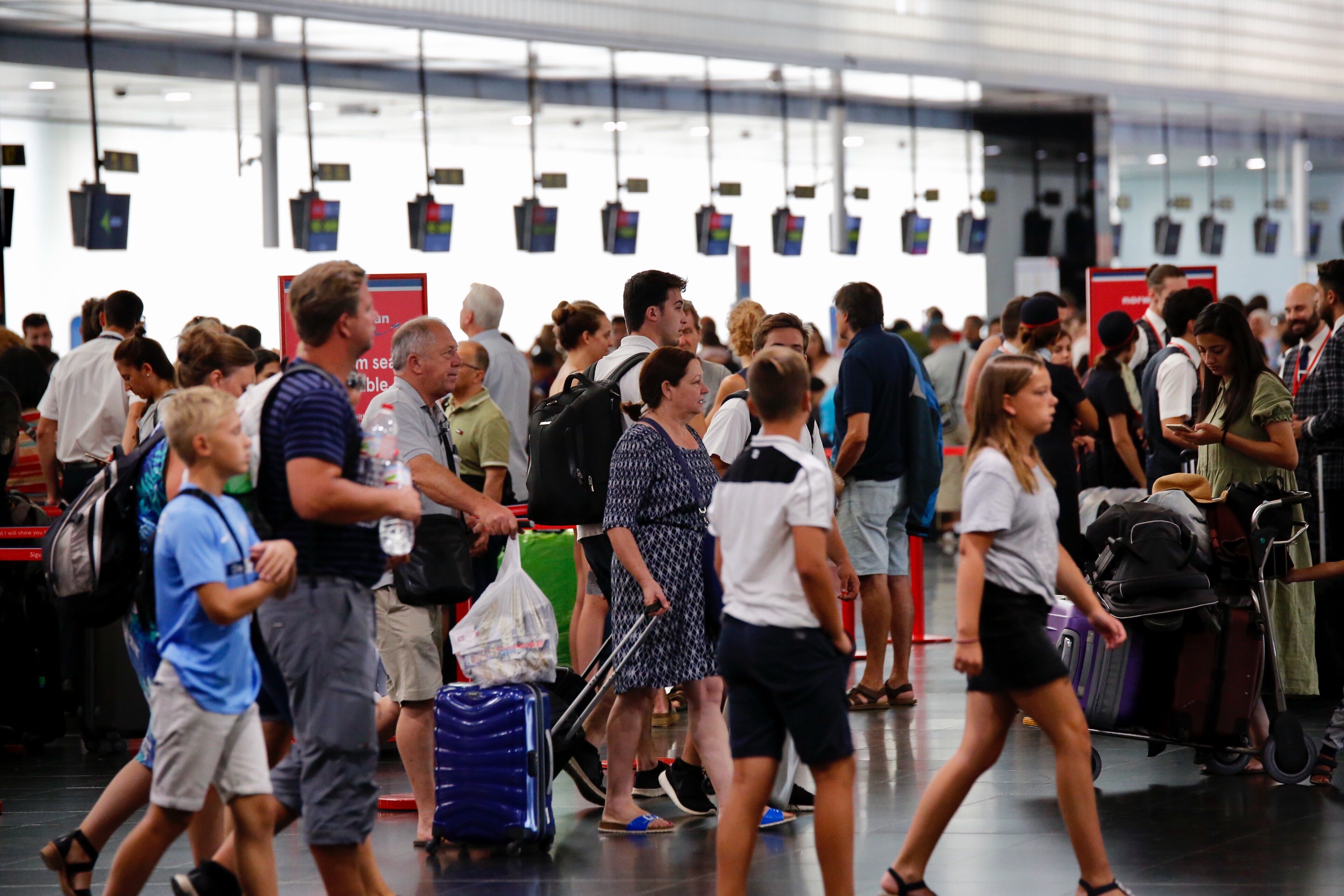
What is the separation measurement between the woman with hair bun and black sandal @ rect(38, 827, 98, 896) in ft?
10.8

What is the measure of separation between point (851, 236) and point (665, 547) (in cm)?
1392

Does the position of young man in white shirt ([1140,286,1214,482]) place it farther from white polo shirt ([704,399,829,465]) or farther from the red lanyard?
white polo shirt ([704,399,829,465])

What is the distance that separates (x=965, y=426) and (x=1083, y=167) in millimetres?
7222

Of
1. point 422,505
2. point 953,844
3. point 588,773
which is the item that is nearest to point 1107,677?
point 953,844

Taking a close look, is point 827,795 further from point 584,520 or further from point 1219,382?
point 1219,382

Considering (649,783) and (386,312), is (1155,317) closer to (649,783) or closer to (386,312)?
(386,312)

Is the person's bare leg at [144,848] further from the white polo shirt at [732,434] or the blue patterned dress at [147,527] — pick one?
the white polo shirt at [732,434]

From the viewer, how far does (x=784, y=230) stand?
721 inches

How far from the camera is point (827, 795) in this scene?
3.97 metres

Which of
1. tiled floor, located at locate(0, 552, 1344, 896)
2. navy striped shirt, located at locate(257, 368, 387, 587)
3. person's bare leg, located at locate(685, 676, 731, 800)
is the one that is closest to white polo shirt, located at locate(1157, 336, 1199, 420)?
tiled floor, located at locate(0, 552, 1344, 896)

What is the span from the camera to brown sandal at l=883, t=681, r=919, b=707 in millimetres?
7785

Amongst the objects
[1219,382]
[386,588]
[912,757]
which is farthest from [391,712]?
[1219,382]

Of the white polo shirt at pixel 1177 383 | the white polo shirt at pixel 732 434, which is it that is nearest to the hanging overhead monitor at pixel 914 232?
the white polo shirt at pixel 1177 383

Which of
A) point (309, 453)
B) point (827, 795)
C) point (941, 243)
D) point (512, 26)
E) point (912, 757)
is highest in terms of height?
point (512, 26)
